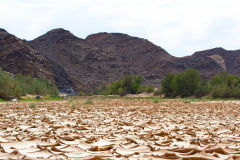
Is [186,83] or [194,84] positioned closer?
[194,84]

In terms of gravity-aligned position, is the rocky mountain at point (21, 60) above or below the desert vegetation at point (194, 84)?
above

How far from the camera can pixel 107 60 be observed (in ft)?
371

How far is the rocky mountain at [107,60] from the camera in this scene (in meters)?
91.5

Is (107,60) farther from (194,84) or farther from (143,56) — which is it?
(194,84)

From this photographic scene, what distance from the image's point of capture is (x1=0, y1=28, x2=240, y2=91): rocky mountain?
91531mm

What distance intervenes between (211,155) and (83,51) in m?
114

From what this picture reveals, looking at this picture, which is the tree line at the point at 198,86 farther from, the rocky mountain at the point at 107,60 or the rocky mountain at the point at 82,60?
the rocky mountain at the point at 82,60

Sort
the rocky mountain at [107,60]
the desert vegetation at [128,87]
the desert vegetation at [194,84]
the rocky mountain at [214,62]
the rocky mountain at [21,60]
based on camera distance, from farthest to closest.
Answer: the rocky mountain at [214,62] → the rocky mountain at [107,60] → the desert vegetation at [128,87] → the rocky mountain at [21,60] → the desert vegetation at [194,84]

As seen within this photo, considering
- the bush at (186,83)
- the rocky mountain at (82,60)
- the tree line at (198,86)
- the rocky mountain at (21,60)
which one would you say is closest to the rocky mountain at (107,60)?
the rocky mountain at (82,60)

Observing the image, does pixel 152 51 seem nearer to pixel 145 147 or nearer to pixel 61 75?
pixel 61 75

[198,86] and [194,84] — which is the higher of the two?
[194,84]

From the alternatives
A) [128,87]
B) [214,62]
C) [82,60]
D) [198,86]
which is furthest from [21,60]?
[214,62]

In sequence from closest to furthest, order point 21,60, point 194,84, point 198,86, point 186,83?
1. point 194,84
2. point 198,86
3. point 186,83
4. point 21,60

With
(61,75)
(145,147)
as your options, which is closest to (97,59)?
(61,75)
